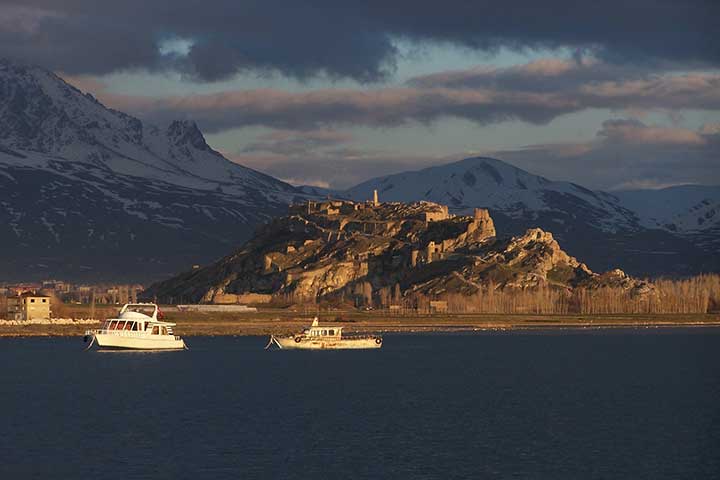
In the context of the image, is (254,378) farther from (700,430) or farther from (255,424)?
(700,430)

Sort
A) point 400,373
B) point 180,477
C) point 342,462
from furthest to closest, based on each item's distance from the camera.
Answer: point 400,373 → point 342,462 → point 180,477

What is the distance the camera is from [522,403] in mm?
135750

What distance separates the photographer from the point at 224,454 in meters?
98.4

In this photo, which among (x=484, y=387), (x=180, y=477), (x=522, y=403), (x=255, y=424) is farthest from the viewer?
(x=484, y=387)

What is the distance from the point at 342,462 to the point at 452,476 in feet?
31.5

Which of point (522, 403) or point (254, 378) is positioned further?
point (254, 378)

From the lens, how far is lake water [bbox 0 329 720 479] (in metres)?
93.9

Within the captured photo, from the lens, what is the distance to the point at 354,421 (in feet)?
390

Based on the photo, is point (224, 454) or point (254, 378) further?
point (254, 378)

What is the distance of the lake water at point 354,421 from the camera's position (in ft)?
308

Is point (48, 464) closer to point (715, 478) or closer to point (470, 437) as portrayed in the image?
point (470, 437)

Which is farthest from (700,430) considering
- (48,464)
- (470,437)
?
(48,464)

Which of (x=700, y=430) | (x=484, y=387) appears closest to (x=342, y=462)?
(x=700, y=430)

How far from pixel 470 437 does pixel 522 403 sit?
28299 millimetres
